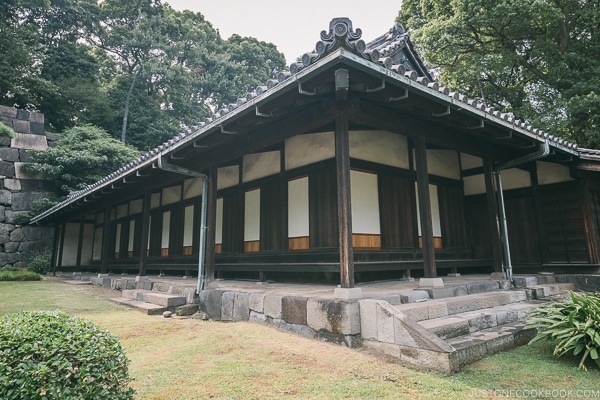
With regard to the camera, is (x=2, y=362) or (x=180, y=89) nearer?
(x=2, y=362)

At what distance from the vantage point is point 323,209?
7.27 meters

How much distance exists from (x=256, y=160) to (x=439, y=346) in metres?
6.54

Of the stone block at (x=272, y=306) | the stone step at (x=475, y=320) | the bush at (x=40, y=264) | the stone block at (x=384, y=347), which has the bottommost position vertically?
the stone block at (x=384, y=347)

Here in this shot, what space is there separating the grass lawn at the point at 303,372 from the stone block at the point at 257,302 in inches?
15.6

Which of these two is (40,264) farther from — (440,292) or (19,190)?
(440,292)

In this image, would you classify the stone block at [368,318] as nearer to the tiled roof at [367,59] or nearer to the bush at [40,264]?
the tiled roof at [367,59]

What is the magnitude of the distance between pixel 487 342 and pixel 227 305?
4275mm

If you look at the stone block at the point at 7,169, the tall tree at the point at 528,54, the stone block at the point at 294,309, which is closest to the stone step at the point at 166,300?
the stone block at the point at 294,309

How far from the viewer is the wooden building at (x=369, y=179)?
16.8 ft

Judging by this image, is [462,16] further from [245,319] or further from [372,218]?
[245,319]

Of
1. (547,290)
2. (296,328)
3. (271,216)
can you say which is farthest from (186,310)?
(547,290)

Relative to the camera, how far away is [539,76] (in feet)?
49.9

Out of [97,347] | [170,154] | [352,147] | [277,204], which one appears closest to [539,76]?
[352,147]

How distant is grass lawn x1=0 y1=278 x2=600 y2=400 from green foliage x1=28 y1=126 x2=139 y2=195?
62.2 ft
